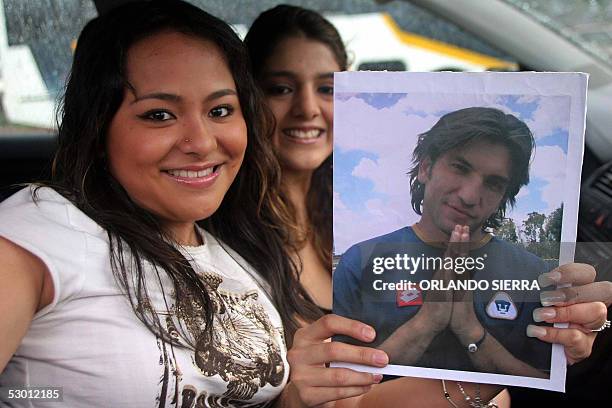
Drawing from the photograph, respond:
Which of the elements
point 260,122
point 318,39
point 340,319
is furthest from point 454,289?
point 318,39

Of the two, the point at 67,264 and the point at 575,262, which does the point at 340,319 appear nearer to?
the point at 575,262

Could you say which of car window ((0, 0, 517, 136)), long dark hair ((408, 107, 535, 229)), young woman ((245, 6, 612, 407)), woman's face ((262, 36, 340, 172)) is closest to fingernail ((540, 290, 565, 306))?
long dark hair ((408, 107, 535, 229))

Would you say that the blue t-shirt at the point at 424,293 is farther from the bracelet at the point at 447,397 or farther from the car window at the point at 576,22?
the car window at the point at 576,22

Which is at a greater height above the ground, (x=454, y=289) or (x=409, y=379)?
(x=454, y=289)

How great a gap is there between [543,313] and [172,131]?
0.70 m

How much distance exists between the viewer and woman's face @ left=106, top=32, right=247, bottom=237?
4.56 feet

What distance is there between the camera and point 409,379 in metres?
1.30

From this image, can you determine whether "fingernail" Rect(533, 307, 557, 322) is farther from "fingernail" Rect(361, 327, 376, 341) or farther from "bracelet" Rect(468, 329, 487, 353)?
"fingernail" Rect(361, 327, 376, 341)

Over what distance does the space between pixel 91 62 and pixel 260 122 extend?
0.37 metres

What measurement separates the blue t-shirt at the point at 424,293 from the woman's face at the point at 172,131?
0.43m

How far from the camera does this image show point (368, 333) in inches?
43.2

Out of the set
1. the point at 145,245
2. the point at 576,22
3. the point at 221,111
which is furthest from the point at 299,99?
the point at 576,22

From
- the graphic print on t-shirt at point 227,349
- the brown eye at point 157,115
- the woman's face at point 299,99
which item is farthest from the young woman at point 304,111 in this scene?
the brown eye at point 157,115

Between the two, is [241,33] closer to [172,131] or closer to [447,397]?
[172,131]
